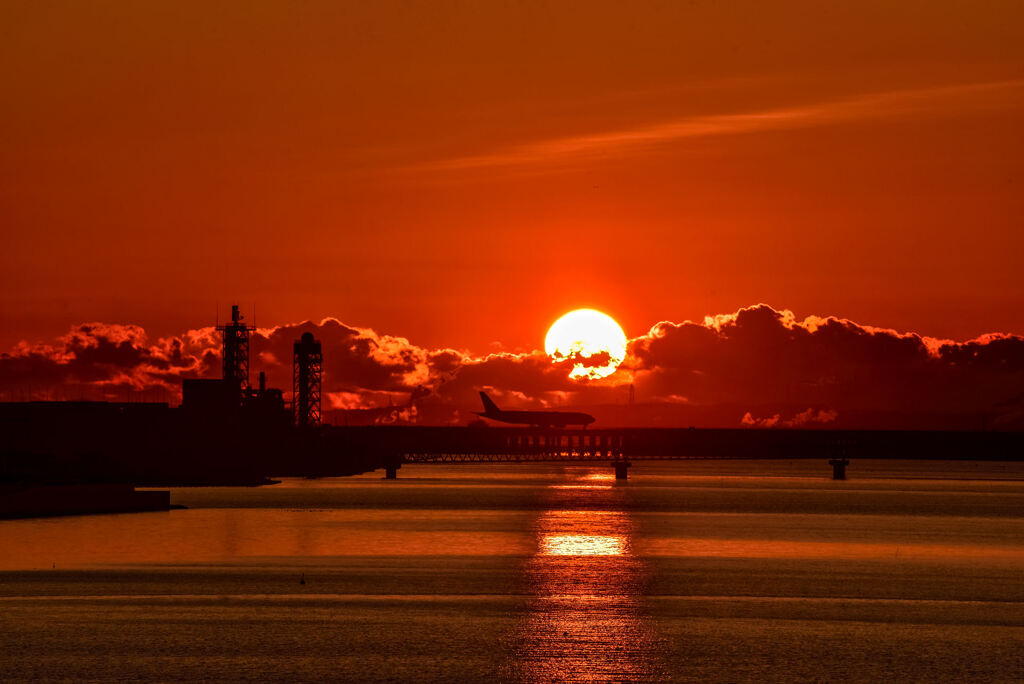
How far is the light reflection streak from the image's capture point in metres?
48.0

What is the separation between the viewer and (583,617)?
62.4 metres

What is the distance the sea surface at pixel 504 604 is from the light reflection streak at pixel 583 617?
167mm

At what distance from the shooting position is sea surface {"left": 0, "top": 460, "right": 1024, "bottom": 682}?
162 feet

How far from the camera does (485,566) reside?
91.4 metres

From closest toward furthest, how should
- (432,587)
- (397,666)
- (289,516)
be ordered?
(397,666) → (432,587) → (289,516)

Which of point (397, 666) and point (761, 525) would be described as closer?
point (397, 666)

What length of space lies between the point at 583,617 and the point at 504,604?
6744 mm

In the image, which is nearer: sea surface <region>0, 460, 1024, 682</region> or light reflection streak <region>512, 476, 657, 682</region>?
light reflection streak <region>512, 476, 657, 682</region>

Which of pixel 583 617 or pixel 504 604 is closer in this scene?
pixel 583 617

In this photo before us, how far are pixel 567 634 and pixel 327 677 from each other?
1239 cm

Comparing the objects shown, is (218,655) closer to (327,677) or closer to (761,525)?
(327,677)

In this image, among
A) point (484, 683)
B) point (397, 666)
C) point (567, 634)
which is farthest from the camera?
point (567, 634)

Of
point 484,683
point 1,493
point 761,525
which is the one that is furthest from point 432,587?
point 1,493

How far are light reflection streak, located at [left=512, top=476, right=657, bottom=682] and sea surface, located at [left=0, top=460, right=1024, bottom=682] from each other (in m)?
0.17
